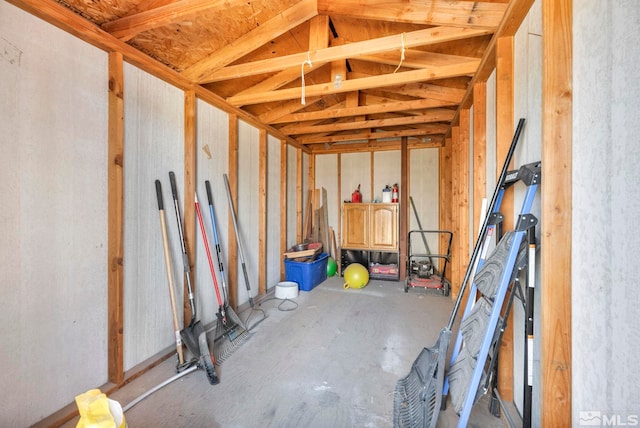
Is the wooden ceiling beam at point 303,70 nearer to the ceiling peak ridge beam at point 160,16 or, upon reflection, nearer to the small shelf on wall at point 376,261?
the ceiling peak ridge beam at point 160,16

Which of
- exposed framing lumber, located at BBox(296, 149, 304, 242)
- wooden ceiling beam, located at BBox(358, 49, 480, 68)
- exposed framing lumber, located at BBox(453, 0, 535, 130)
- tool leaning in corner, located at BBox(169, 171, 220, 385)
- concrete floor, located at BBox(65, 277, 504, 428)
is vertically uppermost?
wooden ceiling beam, located at BBox(358, 49, 480, 68)

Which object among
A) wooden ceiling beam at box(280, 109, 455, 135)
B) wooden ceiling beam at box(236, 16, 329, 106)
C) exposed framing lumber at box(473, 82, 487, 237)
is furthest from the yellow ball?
wooden ceiling beam at box(236, 16, 329, 106)

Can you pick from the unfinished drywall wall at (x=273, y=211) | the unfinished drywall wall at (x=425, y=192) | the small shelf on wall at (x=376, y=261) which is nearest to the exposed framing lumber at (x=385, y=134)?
the unfinished drywall wall at (x=425, y=192)

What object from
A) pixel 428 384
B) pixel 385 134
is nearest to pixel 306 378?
pixel 428 384

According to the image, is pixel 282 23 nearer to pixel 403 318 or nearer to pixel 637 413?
pixel 637 413

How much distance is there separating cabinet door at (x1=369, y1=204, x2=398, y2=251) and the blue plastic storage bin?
3.57ft

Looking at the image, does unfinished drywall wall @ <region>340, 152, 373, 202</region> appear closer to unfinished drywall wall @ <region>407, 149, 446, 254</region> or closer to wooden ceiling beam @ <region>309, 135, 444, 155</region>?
wooden ceiling beam @ <region>309, 135, 444, 155</region>

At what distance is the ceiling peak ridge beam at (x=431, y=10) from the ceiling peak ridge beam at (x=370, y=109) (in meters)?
1.19

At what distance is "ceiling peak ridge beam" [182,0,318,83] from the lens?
73.4 inches

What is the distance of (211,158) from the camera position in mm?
2703

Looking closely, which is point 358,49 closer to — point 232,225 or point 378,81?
point 378,81

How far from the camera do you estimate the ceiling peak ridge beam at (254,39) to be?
186 cm

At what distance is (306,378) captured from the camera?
1.84m

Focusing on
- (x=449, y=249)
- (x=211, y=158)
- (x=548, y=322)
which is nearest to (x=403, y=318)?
(x=449, y=249)
